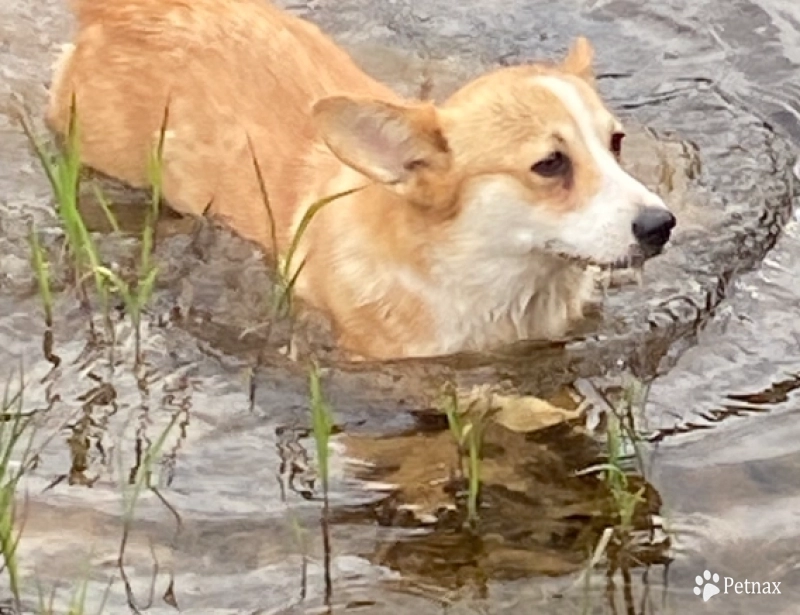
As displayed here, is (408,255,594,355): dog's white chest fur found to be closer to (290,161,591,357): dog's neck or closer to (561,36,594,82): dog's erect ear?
(290,161,591,357): dog's neck

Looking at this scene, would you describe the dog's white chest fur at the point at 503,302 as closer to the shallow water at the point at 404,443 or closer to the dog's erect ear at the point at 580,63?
the shallow water at the point at 404,443


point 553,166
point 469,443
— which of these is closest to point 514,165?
point 553,166

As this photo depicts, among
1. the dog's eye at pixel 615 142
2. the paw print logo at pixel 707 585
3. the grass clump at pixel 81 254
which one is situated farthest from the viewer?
the dog's eye at pixel 615 142

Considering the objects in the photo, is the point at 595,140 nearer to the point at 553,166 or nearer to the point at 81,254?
the point at 553,166

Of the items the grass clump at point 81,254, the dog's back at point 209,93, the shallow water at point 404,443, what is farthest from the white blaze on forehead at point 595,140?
the grass clump at point 81,254

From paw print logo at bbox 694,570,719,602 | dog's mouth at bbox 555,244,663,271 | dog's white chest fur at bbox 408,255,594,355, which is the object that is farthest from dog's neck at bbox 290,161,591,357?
paw print logo at bbox 694,570,719,602

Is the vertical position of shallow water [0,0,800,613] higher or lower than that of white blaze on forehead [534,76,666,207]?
lower

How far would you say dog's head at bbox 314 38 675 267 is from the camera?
370 cm

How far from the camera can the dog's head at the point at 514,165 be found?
12.1ft

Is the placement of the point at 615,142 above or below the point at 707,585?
above

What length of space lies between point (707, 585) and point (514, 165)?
102 cm

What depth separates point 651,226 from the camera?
3.64 metres

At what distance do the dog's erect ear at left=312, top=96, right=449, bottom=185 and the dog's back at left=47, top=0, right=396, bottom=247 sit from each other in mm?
457

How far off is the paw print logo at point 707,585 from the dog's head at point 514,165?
0.72m
